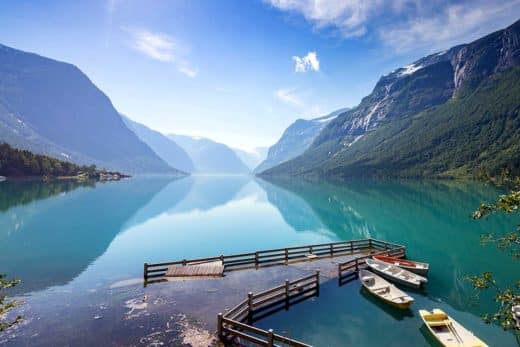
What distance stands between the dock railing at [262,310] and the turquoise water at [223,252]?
34.5 inches

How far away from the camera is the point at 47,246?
1380 inches

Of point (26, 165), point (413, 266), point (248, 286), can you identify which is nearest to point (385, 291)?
point (413, 266)

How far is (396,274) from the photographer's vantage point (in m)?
23.8

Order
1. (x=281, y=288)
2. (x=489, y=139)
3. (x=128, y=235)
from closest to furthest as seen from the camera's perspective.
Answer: (x=281, y=288) → (x=128, y=235) → (x=489, y=139)

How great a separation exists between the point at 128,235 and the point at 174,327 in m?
32.2

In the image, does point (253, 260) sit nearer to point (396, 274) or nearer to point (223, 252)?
point (223, 252)

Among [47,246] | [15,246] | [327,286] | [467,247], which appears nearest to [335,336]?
[327,286]

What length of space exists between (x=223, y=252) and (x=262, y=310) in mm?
18569

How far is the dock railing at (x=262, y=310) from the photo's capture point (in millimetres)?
13531

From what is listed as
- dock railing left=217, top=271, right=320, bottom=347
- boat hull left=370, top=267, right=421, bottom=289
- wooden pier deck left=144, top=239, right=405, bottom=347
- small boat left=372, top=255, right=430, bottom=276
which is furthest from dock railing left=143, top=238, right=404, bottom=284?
dock railing left=217, top=271, right=320, bottom=347

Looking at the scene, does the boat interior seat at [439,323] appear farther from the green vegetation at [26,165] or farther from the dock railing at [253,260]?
the green vegetation at [26,165]

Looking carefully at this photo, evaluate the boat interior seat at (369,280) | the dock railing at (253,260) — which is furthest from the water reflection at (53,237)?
the boat interior seat at (369,280)

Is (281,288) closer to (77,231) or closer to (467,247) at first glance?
(467,247)

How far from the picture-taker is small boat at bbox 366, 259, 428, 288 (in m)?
22.7
